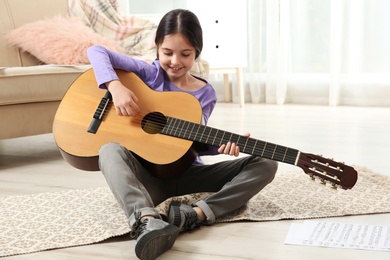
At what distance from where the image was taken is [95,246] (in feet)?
5.13

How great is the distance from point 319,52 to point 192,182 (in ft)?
8.77

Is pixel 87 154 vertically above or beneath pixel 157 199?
above

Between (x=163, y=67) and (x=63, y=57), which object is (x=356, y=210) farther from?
(x=63, y=57)

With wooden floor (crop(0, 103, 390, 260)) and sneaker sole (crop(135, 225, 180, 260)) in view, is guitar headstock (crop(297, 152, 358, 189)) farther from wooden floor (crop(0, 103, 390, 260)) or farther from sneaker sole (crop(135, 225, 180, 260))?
sneaker sole (crop(135, 225, 180, 260))

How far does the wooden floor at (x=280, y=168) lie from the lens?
149cm

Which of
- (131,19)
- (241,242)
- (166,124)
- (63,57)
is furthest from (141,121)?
(131,19)

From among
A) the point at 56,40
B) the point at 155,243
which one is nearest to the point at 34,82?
the point at 56,40

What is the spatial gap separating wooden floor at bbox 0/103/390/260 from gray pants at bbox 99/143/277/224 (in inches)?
3.0

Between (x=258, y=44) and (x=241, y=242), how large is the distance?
3099 millimetres

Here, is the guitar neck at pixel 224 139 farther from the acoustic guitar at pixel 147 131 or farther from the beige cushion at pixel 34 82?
the beige cushion at pixel 34 82

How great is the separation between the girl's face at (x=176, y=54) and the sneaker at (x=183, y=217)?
40cm

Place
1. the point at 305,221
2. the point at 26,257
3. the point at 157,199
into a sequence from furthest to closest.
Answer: the point at 157,199 < the point at 305,221 < the point at 26,257

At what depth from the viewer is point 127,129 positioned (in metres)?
1.73

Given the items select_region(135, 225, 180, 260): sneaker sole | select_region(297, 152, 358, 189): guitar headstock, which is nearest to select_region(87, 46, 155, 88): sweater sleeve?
select_region(135, 225, 180, 260): sneaker sole
